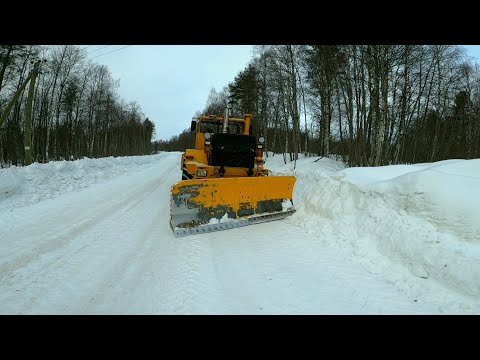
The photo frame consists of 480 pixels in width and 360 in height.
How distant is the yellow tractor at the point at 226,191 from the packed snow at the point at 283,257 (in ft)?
1.14

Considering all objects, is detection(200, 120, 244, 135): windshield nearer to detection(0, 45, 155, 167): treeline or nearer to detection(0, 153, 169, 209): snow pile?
detection(0, 153, 169, 209): snow pile

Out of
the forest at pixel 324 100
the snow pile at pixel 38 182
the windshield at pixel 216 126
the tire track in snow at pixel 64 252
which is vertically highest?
the forest at pixel 324 100

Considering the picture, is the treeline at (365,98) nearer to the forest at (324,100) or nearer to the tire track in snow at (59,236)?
the forest at (324,100)

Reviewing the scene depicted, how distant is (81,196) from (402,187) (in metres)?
9.01

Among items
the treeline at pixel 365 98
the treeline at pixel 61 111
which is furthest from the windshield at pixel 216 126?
the treeline at pixel 61 111

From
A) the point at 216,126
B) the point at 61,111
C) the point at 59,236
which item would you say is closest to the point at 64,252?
the point at 59,236

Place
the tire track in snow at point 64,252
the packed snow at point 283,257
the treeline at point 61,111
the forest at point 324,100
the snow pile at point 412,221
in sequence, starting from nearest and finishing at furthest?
the packed snow at point 283,257
the tire track in snow at point 64,252
the snow pile at point 412,221
the forest at point 324,100
the treeline at point 61,111

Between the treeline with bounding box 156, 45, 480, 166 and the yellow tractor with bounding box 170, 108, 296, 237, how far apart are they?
384 inches

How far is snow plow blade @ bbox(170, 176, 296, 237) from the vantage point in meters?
5.66

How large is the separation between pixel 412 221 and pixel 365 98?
589 inches

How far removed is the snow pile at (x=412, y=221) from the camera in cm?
352

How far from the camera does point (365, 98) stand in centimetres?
1722
